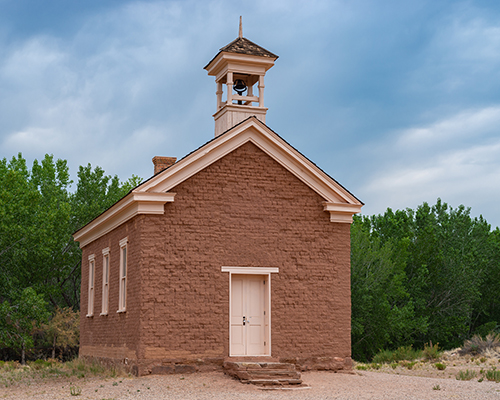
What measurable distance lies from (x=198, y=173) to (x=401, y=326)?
1178 inches

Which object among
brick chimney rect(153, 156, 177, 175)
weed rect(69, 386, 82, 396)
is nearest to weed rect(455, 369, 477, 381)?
weed rect(69, 386, 82, 396)

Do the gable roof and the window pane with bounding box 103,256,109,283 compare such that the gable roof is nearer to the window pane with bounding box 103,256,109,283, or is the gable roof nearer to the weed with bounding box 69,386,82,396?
the window pane with bounding box 103,256,109,283

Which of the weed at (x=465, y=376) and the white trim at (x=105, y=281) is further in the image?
the white trim at (x=105, y=281)

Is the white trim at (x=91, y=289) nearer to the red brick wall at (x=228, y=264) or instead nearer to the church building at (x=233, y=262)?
the church building at (x=233, y=262)

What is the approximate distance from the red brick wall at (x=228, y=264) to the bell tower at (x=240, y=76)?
2177 mm

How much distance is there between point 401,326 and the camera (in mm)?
44906

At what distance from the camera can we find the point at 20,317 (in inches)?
1438

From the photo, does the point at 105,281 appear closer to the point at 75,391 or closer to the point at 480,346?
the point at 75,391

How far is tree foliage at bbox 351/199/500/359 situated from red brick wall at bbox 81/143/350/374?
2362cm

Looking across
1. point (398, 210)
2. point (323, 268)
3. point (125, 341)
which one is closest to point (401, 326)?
point (398, 210)

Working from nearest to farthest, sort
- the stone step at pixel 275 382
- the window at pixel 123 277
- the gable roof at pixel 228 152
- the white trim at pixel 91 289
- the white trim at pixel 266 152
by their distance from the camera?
1. the stone step at pixel 275 382
2. the gable roof at pixel 228 152
3. the white trim at pixel 266 152
4. the window at pixel 123 277
5. the white trim at pixel 91 289

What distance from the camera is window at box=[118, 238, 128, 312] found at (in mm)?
19891

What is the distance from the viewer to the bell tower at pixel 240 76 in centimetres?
2158

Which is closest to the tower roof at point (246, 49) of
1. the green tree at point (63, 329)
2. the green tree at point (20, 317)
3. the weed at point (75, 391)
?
the weed at point (75, 391)
